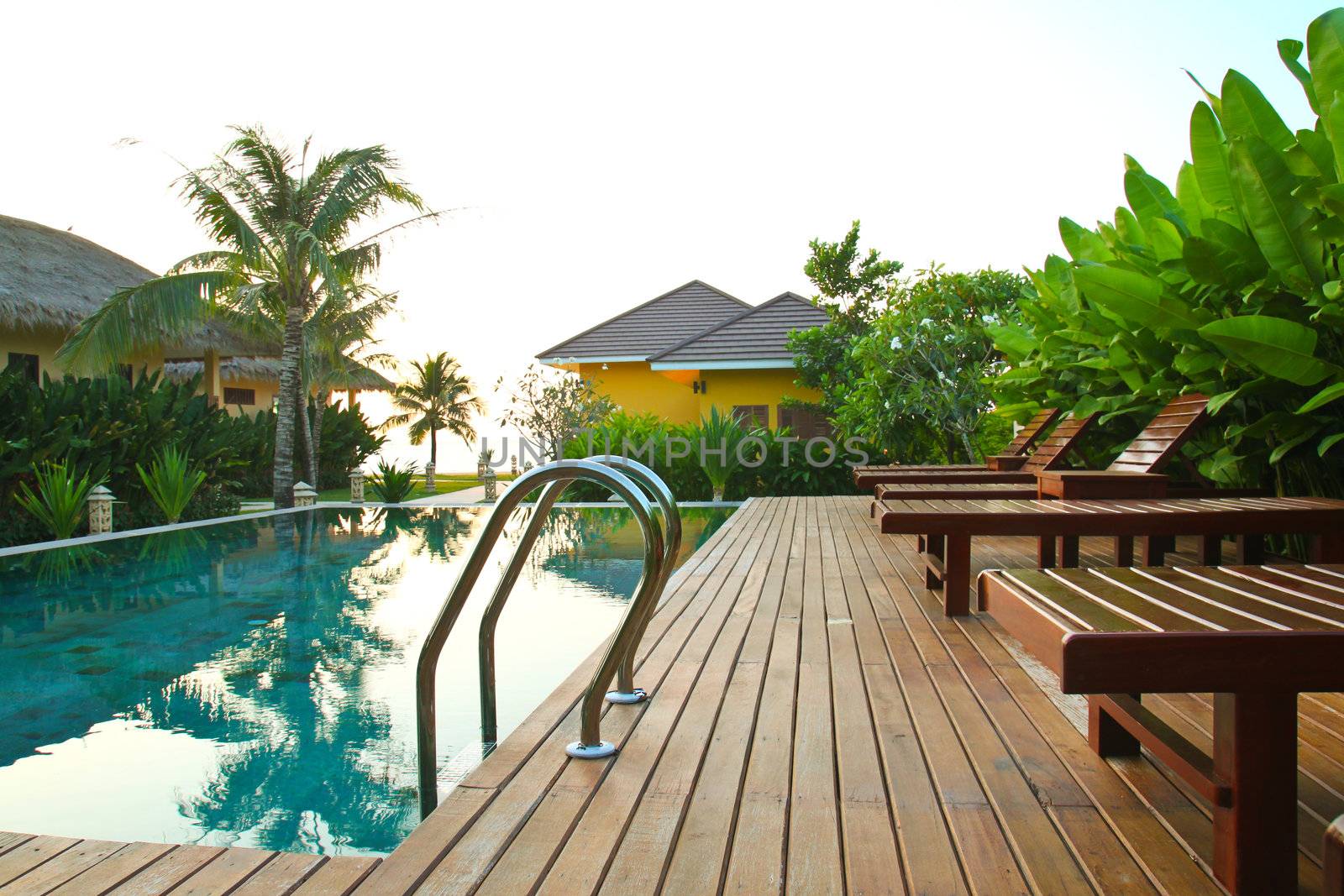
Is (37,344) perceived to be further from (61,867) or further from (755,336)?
(61,867)

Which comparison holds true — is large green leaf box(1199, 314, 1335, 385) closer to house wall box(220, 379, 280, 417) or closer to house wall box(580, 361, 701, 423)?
house wall box(580, 361, 701, 423)

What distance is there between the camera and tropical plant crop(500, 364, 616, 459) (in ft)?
54.7

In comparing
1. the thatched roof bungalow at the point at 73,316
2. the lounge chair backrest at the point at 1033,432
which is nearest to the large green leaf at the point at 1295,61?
the lounge chair backrest at the point at 1033,432

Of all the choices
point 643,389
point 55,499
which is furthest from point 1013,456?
point 643,389

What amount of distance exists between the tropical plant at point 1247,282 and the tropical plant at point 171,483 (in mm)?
10416

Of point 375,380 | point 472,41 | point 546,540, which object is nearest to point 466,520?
point 546,540

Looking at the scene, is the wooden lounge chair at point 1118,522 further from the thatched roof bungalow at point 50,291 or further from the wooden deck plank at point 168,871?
the thatched roof bungalow at point 50,291

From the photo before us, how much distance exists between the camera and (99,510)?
10.4 m

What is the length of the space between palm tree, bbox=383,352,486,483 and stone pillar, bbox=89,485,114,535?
20.5 m

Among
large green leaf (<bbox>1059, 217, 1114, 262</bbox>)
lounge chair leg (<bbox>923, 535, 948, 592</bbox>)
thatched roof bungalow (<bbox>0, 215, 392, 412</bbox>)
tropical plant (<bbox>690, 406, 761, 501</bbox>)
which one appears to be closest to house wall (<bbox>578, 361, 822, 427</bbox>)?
tropical plant (<bbox>690, 406, 761, 501</bbox>)

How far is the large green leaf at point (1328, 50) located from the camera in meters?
3.95

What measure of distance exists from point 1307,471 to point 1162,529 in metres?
2.31

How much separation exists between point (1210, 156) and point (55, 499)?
10770 millimetres

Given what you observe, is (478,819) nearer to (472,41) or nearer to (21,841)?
(21,841)
